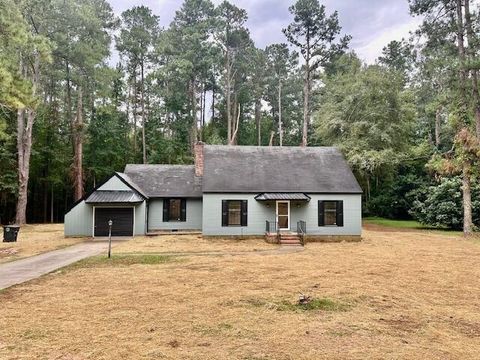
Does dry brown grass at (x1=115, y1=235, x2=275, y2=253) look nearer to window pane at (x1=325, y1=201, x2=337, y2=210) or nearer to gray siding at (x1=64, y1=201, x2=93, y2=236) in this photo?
gray siding at (x1=64, y1=201, x2=93, y2=236)

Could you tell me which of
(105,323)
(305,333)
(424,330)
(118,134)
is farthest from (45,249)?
(118,134)

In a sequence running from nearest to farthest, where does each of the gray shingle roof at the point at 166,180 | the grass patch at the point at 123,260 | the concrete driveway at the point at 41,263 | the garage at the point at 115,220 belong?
the concrete driveway at the point at 41,263
the grass patch at the point at 123,260
the garage at the point at 115,220
the gray shingle roof at the point at 166,180

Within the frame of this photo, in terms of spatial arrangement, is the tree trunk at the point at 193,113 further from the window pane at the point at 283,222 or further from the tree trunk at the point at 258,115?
the window pane at the point at 283,222

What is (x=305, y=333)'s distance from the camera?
574 cm

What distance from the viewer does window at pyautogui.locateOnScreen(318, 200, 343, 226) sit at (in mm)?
19859

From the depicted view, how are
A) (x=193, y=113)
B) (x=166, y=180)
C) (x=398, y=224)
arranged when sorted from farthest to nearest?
(x=193, y=113)
(x=398, y=224)
(x=166, y=180)

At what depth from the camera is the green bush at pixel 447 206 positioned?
25.0 metres

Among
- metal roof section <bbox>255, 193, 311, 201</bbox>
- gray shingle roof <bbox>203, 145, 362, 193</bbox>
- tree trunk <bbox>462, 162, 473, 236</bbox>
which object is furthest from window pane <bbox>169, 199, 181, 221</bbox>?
tree trunk <bbox>462, 162, 473, 236</bbox>

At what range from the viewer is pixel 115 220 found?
67.1 ft

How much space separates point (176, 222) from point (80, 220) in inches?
215

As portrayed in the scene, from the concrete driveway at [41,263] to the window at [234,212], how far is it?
6.48m

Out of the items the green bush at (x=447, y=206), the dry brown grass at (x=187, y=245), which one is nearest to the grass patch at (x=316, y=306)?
the dry brown grass at (x=187, y=245)

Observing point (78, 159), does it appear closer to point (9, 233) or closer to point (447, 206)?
point (9, 233)

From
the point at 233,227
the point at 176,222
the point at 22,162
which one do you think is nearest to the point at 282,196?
the point at 233,227
